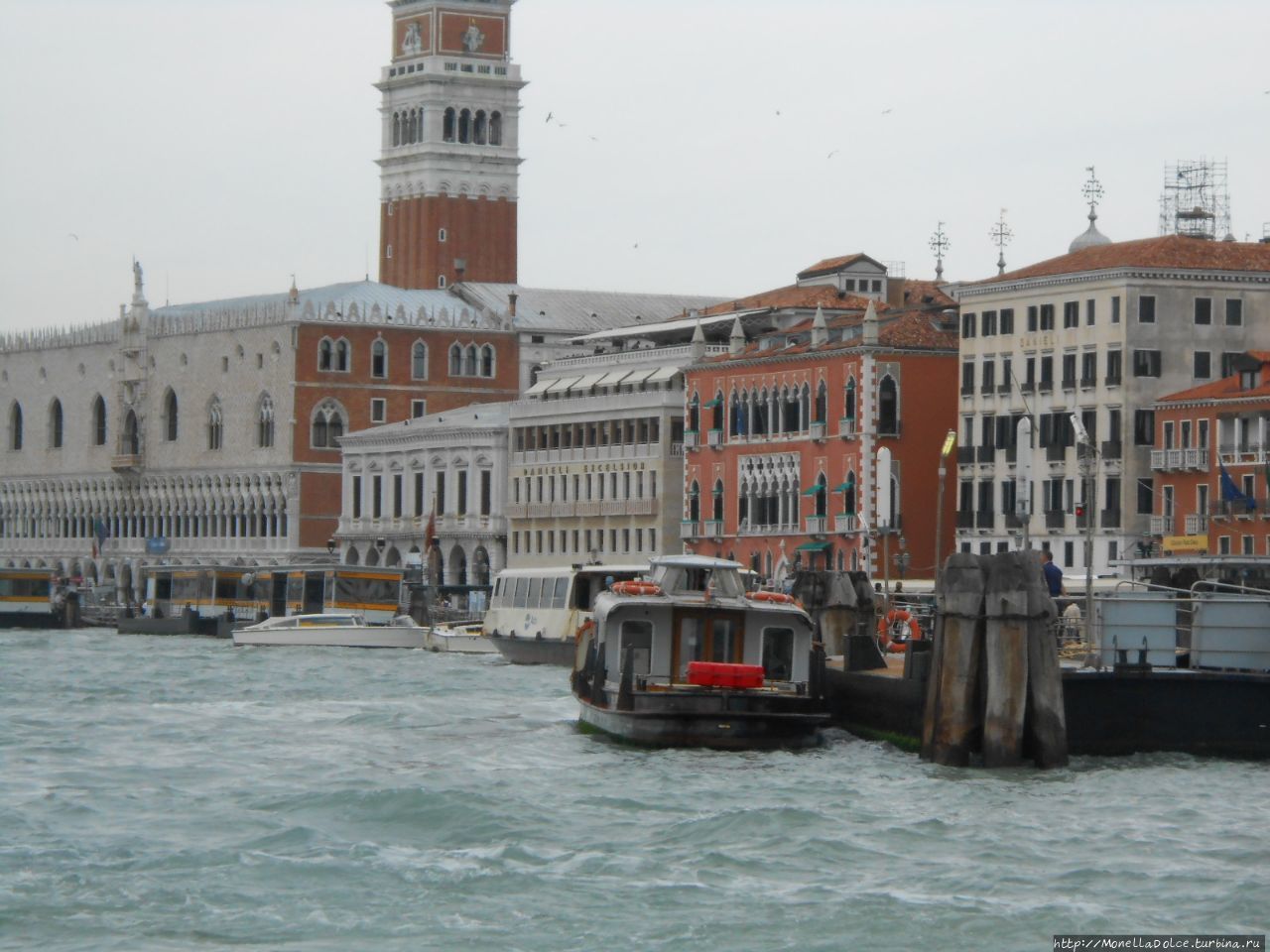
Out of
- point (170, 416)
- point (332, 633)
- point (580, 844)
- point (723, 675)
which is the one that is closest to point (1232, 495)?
point (332, 633)

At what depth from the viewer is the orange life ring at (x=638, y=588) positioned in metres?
42.2

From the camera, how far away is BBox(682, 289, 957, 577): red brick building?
80812mm

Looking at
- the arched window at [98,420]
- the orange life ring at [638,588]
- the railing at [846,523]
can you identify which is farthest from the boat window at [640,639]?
the arched window at [98,420]

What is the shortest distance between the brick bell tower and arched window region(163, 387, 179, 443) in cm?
990

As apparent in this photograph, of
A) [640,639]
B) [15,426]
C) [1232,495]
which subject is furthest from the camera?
[15,426]

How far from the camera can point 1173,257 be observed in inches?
2884

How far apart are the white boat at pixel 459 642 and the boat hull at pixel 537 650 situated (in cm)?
339

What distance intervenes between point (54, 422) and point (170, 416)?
10920mm

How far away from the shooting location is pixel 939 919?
27.2 m

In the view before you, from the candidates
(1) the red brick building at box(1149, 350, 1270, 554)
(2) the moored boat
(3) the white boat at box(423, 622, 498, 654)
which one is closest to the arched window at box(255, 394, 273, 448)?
(3) the white boat at box(423, 622, 498, 654)

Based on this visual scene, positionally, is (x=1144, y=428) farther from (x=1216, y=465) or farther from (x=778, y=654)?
(x=778, y=654)

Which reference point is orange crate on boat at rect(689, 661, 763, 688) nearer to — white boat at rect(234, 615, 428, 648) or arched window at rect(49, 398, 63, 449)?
white boat at rect(234, 615, 428, 648)

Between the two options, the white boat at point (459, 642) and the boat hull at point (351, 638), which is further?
the boat hull at point (351, 638)

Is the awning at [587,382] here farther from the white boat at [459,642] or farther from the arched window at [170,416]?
the arched window at [170,416]
